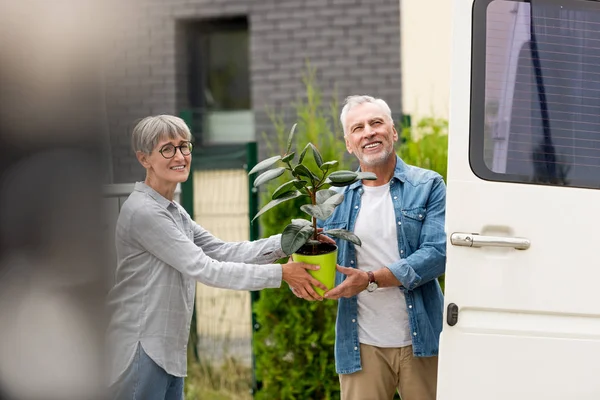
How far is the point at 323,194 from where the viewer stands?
8.45 feet

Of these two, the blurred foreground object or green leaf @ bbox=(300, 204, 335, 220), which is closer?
the blurred foreground object

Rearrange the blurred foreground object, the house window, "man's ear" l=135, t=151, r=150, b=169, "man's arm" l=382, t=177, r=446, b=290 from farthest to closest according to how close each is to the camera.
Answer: the house window < "man's arm" l=382, t=177, r=446, b=290 < "man's ear" l=135, t=151, r=150, b=169 < the blurred foreground object

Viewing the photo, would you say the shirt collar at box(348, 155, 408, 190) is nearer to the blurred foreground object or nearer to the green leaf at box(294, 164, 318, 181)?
the green leaf at box(294, 164, 318, 181)

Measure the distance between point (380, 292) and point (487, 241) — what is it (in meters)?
0.61

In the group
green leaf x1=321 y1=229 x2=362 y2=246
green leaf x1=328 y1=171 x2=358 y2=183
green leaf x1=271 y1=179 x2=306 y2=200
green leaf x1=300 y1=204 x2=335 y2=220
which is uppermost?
green leaf x1=328 y1=171 x2=358 y2=183

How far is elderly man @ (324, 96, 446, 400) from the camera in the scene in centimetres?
274

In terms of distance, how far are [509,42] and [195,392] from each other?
316 cm

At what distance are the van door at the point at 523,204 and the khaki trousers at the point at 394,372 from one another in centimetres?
39

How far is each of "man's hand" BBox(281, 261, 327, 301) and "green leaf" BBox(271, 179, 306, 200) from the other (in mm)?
242

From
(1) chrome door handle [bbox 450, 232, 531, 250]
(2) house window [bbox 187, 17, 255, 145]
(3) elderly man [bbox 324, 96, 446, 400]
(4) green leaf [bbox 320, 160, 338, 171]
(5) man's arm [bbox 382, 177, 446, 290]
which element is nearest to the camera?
(1) chrome door handle [bbox 450, 232, 531, 250]

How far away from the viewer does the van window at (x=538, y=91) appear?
2.35 m

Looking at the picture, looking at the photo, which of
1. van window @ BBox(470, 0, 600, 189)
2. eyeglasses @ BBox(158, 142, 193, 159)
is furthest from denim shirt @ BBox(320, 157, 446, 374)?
eyeglasses @ BBox(158, 142, 193, 159)

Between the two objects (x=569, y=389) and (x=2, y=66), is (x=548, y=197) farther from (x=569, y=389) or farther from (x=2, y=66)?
(x=2, y=66)

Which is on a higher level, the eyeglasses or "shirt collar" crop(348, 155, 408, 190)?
the eyeglasses
